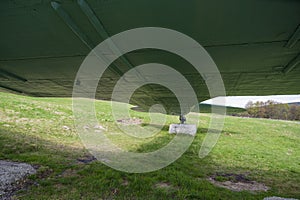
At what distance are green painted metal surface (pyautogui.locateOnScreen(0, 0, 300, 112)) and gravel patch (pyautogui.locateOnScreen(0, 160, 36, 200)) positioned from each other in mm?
2670

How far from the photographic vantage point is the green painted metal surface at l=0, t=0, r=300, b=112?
2051 mm

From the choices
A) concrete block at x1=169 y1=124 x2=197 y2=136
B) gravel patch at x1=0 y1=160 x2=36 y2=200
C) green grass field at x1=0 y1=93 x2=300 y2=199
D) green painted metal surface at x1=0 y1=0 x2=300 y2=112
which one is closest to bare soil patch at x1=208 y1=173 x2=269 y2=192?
green grass field at x1=0 y1=93 x2=300 y2=199

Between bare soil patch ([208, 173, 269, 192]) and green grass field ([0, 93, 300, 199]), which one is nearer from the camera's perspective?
green grass field ([0, 93, 300, 199])

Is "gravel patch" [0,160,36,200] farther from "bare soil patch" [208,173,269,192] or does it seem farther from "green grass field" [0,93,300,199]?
"bare soil patch" [208,173,269,192]

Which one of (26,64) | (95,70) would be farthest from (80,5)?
(26,64)

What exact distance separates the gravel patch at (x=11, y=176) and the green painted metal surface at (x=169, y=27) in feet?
8.76

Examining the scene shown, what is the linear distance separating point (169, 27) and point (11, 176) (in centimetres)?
513

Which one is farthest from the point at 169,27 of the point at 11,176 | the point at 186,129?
the point at 186,129

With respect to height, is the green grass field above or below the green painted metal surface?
below

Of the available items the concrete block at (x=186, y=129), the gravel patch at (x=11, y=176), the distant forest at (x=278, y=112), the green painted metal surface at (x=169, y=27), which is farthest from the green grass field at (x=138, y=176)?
the distant forest at (x=278, y=112)

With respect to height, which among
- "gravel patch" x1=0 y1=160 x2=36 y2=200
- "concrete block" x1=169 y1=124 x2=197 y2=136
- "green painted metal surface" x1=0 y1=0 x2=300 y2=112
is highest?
"green painted metal surface" x1=0 y1=0 x2=300 y2=112

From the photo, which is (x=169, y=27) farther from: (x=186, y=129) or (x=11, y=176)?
(x=186, y=129)

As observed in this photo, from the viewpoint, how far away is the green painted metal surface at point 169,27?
2.05 m

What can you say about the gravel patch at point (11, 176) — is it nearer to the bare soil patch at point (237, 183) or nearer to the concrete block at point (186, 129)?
the bare soil patch at point (237, 183)
